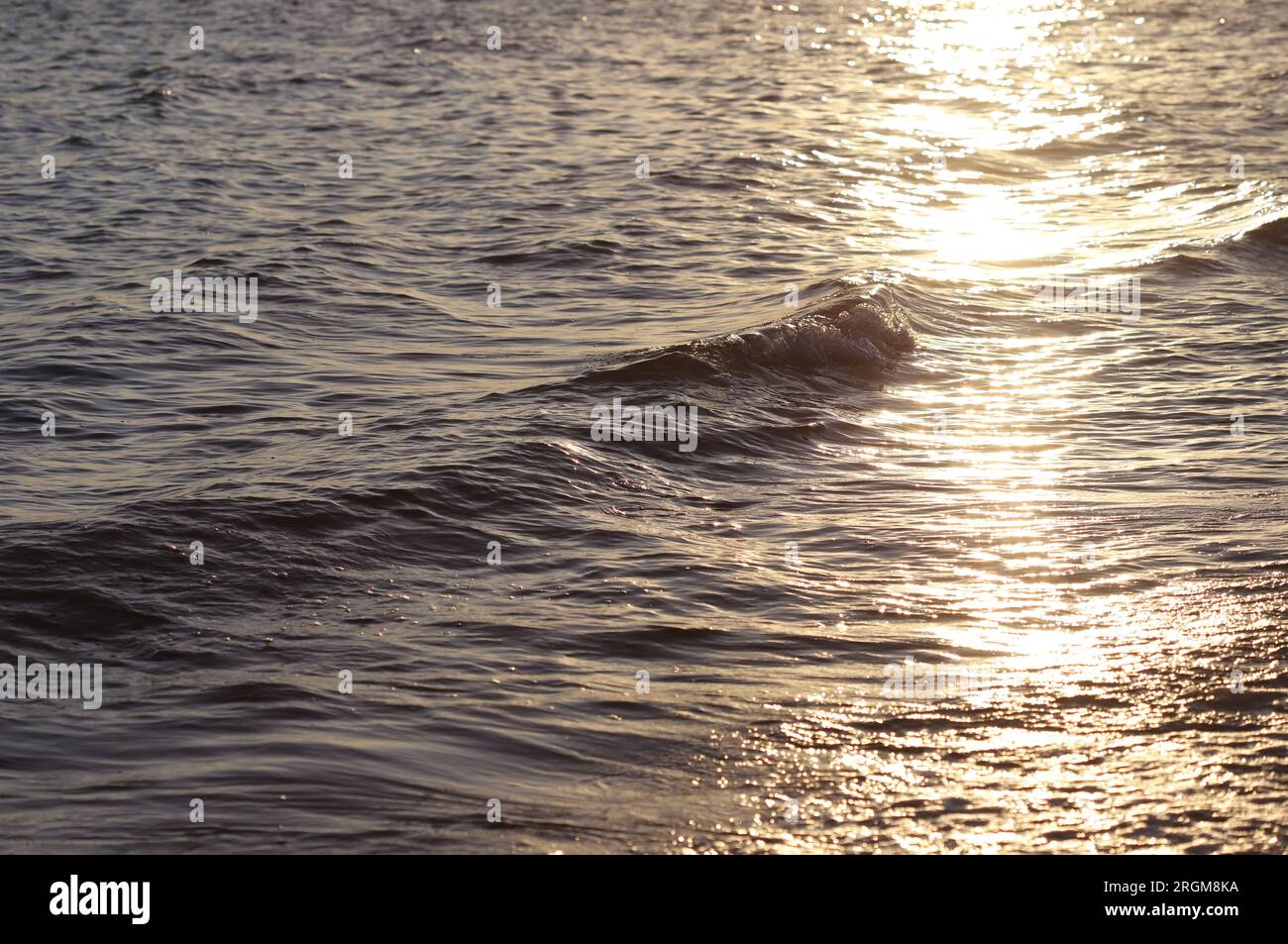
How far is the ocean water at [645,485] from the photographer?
5828 mm
